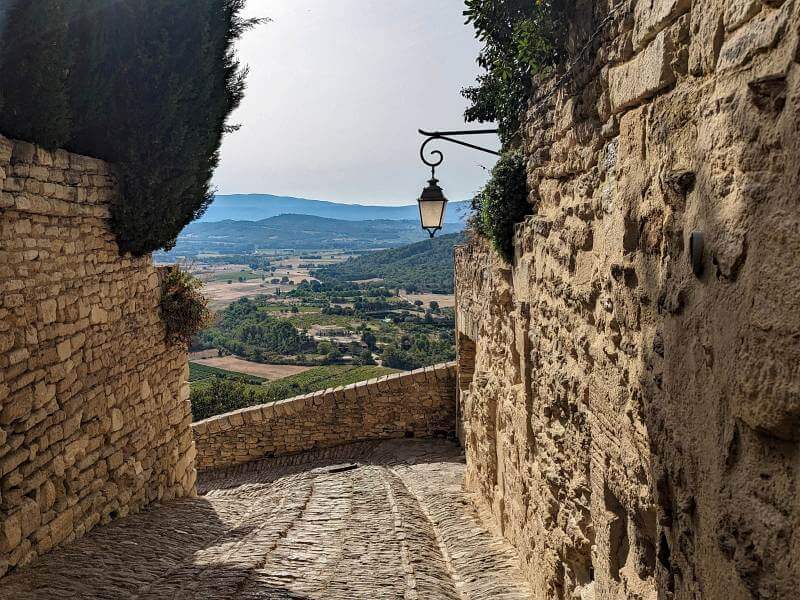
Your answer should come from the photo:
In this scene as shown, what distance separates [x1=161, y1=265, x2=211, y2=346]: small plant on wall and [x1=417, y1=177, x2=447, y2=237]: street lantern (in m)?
3.14

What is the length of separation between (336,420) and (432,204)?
23.0ft

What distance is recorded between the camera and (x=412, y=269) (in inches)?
2906

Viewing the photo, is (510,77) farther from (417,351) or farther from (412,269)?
Answer: (412,269)

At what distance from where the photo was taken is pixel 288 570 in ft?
17.4

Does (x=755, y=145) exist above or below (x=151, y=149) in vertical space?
below

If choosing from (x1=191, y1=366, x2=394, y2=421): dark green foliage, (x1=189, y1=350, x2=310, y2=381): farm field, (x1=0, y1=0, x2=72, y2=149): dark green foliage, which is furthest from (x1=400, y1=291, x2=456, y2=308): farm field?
(x1=0, y1=0, x2=72, y2=149): dark green foliage

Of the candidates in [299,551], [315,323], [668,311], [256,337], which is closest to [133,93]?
[299,551]

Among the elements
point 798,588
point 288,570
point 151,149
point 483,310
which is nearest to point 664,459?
point 798,588

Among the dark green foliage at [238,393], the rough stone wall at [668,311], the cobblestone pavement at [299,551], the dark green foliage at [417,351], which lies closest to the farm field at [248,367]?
the dark green foliage at [238,393]

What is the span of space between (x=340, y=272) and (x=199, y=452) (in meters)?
80.3

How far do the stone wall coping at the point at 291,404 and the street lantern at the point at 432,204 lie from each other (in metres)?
6.05

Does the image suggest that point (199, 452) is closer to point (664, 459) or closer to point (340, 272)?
point (664, 459)

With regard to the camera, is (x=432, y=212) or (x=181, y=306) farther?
(x=181, y=306)

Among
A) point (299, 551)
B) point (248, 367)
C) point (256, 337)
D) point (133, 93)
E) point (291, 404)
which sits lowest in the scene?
point (248, 367)
